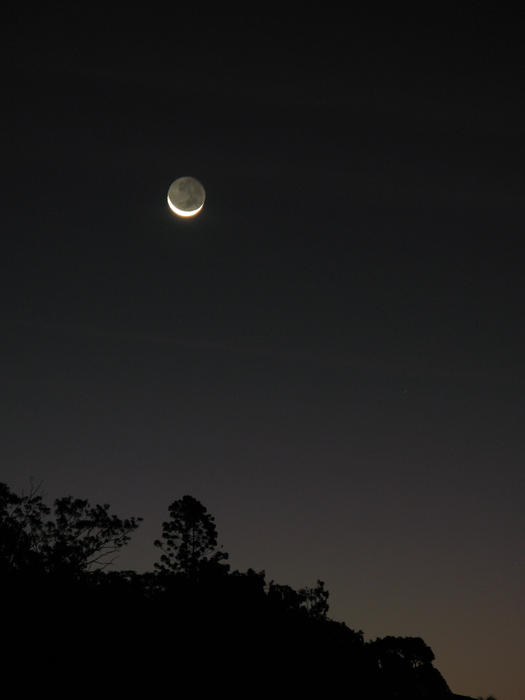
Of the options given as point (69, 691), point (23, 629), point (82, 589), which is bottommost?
point (69, 691)

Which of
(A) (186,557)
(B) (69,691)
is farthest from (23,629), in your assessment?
(A) (186,557)

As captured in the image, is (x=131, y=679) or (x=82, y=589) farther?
(x=82, y=589)

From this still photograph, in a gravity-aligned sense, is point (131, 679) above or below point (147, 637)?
below

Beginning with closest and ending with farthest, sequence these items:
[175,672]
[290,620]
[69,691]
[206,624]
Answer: [69,691] → [175,672] → [206,624] → [290,620]

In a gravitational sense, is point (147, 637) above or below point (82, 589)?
below

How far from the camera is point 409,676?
182ft

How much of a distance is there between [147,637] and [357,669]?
455 inches

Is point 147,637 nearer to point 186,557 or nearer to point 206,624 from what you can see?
point 206,624

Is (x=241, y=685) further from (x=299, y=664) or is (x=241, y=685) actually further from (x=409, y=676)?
(x=409, y=676)

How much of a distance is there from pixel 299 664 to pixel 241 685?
11.8 ft

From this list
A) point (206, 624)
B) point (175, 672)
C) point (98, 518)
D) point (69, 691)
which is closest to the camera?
point (69, 691)

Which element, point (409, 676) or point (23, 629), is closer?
point (23, 629)

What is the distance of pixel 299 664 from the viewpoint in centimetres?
3186

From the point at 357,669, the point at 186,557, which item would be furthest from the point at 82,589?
the point at 186,557
